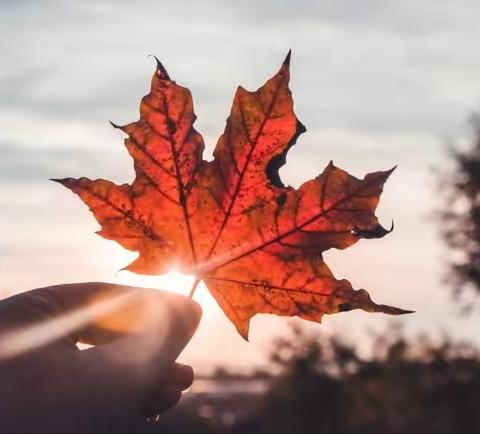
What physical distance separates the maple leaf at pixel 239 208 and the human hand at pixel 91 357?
0.15 m

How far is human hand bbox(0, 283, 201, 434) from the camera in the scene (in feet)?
5.38

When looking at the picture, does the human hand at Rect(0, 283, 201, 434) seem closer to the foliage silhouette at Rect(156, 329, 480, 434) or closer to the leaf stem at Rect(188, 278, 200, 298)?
the leaf stem at Rect(188, 278, 200, 298)

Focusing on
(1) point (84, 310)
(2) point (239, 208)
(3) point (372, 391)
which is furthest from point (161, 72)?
(3) point (372, 391)

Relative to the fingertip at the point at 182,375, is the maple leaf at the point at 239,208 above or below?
above

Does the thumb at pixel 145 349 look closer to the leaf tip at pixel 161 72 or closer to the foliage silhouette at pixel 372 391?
the leaf tip at pixel 161 72

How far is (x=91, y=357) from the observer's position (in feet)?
5.46

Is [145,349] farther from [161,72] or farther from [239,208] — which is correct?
[161,72]

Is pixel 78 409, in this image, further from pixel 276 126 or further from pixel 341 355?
pixel 341 355

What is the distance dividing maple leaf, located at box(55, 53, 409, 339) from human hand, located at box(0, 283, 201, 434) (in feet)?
0.50

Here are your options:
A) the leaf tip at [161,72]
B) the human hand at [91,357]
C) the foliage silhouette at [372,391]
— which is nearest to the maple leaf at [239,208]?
the leaf tip at [161,72]

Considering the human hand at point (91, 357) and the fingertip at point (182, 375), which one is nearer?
the human hand at point (91, 357)

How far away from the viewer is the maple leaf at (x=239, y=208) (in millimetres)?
1822

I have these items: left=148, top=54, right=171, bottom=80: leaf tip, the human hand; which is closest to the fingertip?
the human hand

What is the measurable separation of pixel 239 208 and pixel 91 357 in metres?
0.47
